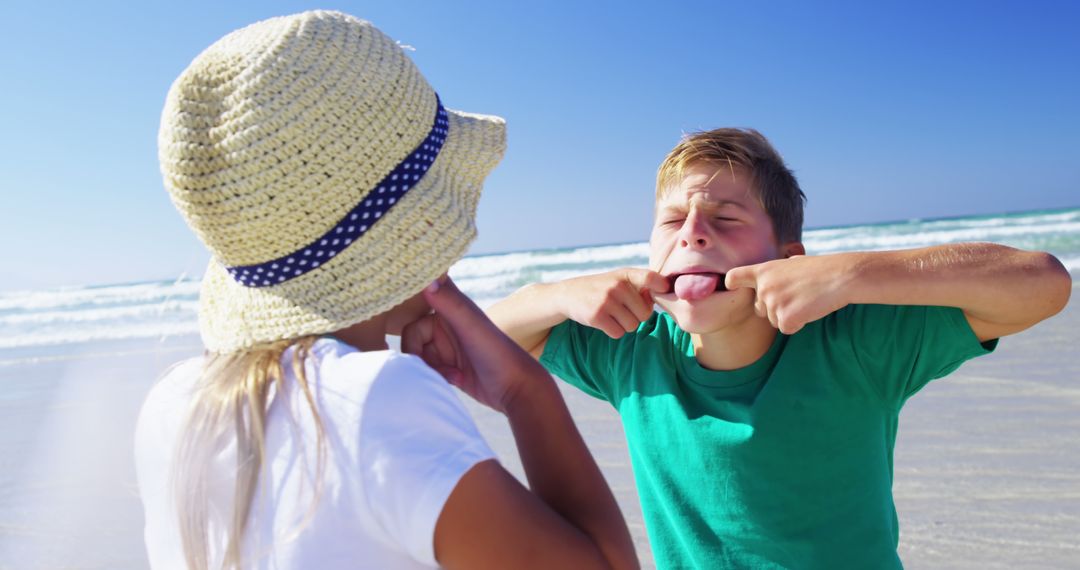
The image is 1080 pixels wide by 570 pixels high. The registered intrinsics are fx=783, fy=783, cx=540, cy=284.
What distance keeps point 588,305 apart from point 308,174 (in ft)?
3.25

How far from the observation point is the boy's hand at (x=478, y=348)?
4.48ft

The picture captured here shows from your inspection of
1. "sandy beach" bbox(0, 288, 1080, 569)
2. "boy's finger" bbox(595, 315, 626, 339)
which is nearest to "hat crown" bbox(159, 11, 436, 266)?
"boy's finger" bbox(595, 315, 626, 339)

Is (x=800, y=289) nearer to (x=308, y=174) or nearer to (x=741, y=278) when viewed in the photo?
(x=741, y=278)

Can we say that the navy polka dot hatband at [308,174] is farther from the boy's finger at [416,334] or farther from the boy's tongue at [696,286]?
the boy's tongue at [696,286]

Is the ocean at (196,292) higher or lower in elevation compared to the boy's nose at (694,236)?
lower

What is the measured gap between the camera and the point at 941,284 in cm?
161

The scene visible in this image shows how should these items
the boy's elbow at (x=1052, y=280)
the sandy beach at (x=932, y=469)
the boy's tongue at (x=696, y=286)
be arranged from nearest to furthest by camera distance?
the boy's elbow at (x=1052, y=280)
the boy's tongue at (x=696, y=286)
the sandy beach at (x=932, y=469)

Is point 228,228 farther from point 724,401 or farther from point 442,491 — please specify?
point 724,401

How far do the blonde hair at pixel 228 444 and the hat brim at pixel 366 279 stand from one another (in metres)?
0.09

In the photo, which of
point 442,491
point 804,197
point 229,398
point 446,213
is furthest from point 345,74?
point 804,197

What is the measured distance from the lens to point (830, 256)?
1.70 metres

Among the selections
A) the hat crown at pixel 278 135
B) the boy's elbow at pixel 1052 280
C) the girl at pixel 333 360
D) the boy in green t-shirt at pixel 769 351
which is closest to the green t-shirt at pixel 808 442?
the boy in green t-shirt at pixel 769 351

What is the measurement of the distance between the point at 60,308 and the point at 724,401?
2206 cm

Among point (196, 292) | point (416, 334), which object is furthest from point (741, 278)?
point (196, 292)
